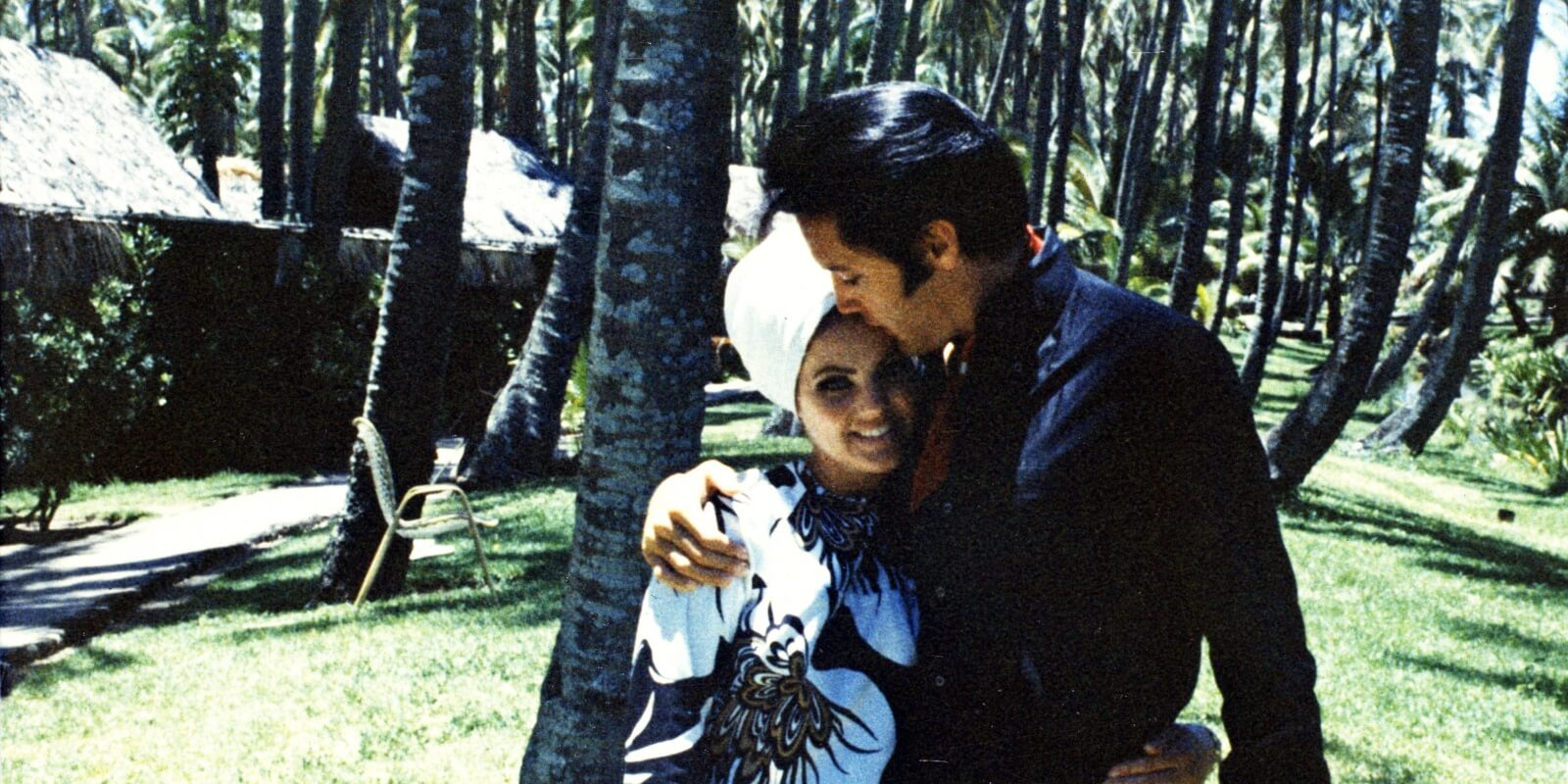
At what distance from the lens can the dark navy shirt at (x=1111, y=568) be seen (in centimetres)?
183

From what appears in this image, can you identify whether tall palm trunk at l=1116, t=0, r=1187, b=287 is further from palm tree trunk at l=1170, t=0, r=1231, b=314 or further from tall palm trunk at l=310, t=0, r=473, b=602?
tall palm trunk at l=310, t=0, r=473, b=602

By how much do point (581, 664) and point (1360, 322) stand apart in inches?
377

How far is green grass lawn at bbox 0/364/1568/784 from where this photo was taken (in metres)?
6.20

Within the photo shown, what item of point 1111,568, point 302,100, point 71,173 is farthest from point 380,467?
point 302,100

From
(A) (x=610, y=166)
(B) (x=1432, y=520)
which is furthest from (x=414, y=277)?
(B) (x=1432, y=520)

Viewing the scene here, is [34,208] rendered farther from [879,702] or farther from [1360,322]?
[879,702]

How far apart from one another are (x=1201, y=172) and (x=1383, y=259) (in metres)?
4.59

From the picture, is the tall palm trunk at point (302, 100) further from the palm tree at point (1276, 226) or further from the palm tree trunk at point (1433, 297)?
the palm tree trunk at point (1433, 297)

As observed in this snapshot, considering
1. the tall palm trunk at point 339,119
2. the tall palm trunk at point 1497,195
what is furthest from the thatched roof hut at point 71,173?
the tall palm trunk at point 1497,195

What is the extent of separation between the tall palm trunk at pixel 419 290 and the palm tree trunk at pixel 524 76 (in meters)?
21.0

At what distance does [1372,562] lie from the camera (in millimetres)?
11680

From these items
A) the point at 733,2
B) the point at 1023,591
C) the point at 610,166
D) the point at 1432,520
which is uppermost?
the point at 733,2

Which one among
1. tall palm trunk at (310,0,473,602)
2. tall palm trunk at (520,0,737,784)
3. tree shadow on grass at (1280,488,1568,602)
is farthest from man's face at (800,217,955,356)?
tree shadow on grass at (1280,488,1568,602)

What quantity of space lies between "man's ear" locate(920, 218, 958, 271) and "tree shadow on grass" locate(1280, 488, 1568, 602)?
10.6 m
